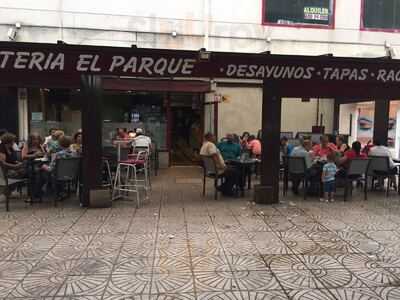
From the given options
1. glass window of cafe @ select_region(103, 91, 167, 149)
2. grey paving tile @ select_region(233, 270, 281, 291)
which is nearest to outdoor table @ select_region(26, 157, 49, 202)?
grey paving tile @ select_region(233, 270, 281, 291)

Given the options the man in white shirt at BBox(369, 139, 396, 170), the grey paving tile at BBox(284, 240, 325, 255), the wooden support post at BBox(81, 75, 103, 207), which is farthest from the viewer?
the man in white shirt at BBox(369, 139, 396, 170)

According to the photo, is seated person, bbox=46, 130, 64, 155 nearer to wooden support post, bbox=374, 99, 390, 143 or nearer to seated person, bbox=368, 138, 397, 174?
seated person, bbox=368, 138, 397, 174

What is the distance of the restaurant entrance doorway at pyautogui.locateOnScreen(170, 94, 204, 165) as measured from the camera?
1318 centimetres

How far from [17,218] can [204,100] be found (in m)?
8.45

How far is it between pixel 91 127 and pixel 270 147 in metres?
3.40

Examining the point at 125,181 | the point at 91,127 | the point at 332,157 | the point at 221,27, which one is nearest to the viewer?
the point at 91,127

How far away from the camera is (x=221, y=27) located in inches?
471

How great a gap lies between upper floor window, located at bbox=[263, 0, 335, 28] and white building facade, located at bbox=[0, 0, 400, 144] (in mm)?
31

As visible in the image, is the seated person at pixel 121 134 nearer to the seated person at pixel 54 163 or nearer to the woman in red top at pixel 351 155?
the seated person at pixel 54 163

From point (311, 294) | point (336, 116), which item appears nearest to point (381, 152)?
point (311, 294)

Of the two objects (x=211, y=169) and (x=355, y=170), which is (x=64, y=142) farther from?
(x=355, y=170)

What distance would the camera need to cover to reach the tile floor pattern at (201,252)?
3.51m

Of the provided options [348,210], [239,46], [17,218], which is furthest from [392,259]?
[239,46]

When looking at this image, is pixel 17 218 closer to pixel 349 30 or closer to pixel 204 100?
pixel 204 100
